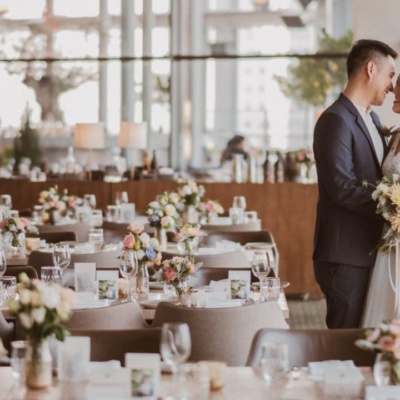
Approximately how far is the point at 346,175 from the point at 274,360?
1.71m

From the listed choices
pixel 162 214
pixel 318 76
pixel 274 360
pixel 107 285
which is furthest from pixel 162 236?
pixel 318 76

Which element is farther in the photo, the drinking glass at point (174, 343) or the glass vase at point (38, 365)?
the glass vase at point (38, 365)

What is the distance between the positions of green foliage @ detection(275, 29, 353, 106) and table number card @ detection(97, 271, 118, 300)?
26.1ft

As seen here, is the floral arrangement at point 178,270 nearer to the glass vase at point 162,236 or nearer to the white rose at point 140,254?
the white rose at point 140,254

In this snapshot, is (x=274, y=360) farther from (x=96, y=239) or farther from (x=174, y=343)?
(x=96, y=239)

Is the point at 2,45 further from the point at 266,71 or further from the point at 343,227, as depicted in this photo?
the point at 343,227

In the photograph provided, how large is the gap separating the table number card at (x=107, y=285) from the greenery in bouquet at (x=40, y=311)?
4.68 feet

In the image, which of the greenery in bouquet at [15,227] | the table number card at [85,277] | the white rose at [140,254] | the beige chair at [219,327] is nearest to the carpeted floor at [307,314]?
the greenery in bouquet at [15,227]

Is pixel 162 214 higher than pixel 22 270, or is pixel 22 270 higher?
pixel 162 214

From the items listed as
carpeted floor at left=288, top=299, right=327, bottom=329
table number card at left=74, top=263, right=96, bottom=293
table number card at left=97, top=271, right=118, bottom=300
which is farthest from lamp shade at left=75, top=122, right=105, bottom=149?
table number card at left=97, top=271, right=118, bottom=300

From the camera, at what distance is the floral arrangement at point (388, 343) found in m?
2.12

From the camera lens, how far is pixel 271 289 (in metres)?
3.65

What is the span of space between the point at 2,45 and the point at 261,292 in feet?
34.4

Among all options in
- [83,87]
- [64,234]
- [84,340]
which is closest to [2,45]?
[83,87]
